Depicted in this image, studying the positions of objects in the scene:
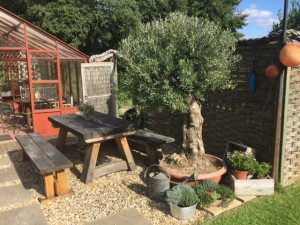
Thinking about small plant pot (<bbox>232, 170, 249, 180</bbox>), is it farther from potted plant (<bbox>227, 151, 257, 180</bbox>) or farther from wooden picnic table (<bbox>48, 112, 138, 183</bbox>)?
wooden picnic table (<bbox>48, 112, 138, 183</bbox>)

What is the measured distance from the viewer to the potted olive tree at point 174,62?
13.3 ft

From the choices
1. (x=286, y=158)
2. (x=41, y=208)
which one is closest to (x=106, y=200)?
(x=41, y=208)

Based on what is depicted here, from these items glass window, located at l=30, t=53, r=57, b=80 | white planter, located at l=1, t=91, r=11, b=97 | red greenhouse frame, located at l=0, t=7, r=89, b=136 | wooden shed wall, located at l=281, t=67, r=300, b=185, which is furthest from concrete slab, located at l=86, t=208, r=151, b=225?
white planter, located at l=1, t=91, r=11, b=97

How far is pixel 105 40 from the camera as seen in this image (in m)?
18.5

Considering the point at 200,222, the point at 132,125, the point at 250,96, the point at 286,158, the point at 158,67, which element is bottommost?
the point at 200,222

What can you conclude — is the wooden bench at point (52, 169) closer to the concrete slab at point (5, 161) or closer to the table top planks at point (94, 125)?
the table top planks at point (94, 125)

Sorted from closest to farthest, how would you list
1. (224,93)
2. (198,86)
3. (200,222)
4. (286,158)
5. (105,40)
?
(200,222)
(198,86)
(286,158)
(224,93)
(105,40)

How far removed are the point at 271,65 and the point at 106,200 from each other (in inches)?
128

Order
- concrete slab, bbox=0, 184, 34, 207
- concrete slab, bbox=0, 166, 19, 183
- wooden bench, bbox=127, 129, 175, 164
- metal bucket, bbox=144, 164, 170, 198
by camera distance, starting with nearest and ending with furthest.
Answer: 1. metal bucket, bbox=144, 164, 170, 198
2. concrete slab, bbox=0, 184, 34, 207
3. concrete slab, bbox=0, 166, 19, 183
4. wooden bench, bbox=127, 129, 175, 164

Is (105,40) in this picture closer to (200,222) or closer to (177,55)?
(177,55)

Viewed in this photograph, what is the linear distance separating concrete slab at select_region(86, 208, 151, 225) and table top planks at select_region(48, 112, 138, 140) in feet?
4.55

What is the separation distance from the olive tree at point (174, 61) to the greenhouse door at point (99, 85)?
471 centimetres

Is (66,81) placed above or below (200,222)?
above

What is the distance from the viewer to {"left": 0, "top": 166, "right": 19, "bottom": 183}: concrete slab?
4.98m
